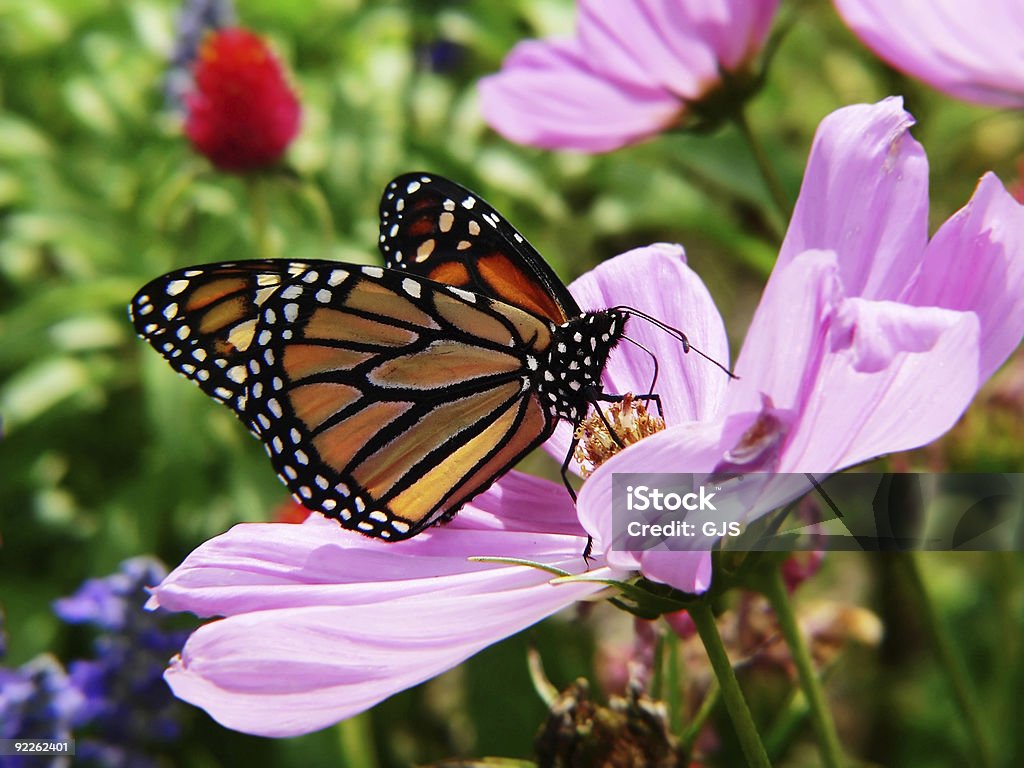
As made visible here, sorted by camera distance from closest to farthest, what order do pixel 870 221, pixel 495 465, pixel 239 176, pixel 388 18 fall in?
pixel 870 221 → pixel 495 465 → pixel 239 176 → pixel 388 18

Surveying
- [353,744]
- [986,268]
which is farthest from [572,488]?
[353,744]

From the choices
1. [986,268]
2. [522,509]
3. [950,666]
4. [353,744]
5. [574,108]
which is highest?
[574,108]

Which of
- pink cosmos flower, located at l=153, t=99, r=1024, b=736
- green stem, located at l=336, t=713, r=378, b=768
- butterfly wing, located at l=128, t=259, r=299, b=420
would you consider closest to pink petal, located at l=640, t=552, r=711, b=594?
pink cosmos flower, located at l=153, t=99, r=1024, b=736

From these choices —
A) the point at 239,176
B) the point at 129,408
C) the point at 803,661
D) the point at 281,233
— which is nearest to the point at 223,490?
the point at 129,408

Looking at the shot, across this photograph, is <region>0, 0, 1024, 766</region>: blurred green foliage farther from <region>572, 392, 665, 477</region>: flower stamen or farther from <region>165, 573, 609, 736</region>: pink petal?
<region>165, 573, 609, 736</region>: pink petal

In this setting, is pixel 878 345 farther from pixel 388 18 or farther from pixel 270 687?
pixel 388 18

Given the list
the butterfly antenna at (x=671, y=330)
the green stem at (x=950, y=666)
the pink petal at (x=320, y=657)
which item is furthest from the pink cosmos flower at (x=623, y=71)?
the pink petal at (x=320, y=657)

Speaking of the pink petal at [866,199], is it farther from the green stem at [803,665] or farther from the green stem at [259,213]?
the green stem at [259,213]

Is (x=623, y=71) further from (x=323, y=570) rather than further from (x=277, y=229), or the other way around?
(x=277, y=229)
